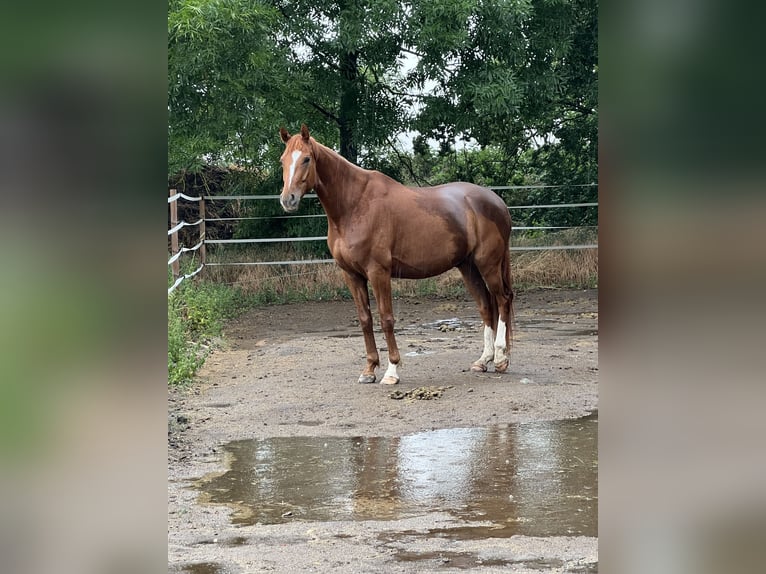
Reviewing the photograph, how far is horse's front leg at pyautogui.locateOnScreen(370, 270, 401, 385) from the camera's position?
21.1 feet

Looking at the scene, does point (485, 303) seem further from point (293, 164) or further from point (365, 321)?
point (293, 164)

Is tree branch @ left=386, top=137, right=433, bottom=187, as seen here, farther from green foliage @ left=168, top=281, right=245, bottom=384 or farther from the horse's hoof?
the horse's hoof

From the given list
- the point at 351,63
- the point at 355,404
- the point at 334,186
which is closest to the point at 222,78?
the point at 351,63

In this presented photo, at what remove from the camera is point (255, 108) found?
1023cm

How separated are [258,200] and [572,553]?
30.3ft

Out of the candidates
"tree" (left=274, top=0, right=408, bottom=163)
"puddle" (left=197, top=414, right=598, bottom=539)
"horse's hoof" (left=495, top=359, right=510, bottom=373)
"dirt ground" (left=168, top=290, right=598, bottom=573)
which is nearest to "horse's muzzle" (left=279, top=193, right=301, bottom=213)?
"dirt ground" (left=168, top=290, right=598, bottom=573)

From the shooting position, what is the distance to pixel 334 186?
643 cm

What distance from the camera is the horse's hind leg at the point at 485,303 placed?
6898 mm

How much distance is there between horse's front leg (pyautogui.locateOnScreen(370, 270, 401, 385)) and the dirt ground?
0.10 m

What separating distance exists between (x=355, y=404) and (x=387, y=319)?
0.85 m

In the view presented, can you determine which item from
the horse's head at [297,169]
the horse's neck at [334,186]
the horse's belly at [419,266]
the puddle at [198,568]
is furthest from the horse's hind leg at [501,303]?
the puddle at [198,568]
